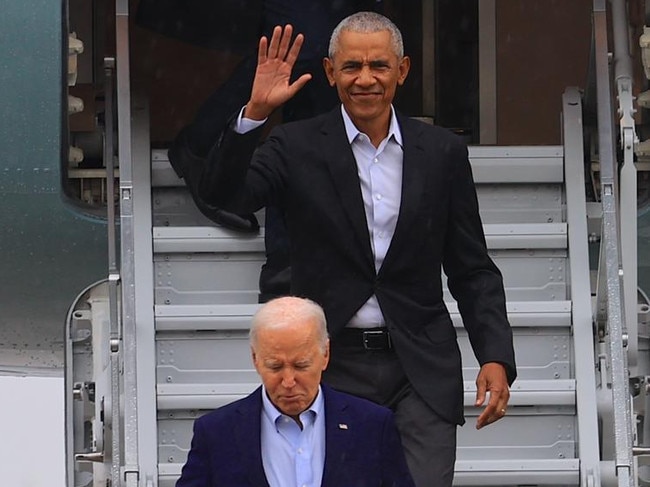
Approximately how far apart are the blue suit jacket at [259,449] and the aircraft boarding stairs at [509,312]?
1.65m

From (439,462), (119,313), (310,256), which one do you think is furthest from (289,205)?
(119,313)

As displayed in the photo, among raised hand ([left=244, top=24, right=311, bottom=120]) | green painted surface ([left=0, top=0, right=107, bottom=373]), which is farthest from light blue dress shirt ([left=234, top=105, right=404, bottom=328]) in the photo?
green painted surface ([left=0, top=0, right=107, bottom=373])

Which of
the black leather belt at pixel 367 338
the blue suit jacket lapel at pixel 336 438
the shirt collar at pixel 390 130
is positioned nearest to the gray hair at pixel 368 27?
the shirt collar at pixel 390 130

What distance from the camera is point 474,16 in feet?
25.4

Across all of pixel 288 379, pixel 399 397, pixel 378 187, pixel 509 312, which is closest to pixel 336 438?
pixel 288 379

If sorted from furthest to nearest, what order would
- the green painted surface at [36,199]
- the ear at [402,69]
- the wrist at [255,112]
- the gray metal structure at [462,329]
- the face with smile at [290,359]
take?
the green painted surface at [36,199] < the gray metal structure at [462,329] < the ear at [402,69] < the wrist at [255,112] < the face with smile at [290,359]

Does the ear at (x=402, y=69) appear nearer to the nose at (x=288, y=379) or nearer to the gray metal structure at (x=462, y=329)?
the nose at (x=288, y=379)

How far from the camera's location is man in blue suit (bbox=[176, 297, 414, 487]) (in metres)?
3.37

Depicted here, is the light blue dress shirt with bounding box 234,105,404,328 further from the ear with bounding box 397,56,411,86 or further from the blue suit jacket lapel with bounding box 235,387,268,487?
the blue suit jacket lapel with bounding box 235,387,268,487

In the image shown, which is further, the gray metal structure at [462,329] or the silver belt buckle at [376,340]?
the gray metal structure at [462,329]

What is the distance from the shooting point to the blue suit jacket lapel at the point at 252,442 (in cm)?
344

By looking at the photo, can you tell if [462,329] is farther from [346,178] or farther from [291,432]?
[291,432]

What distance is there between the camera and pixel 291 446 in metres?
3.47

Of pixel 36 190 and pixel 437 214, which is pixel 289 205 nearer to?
pixel 437 214
